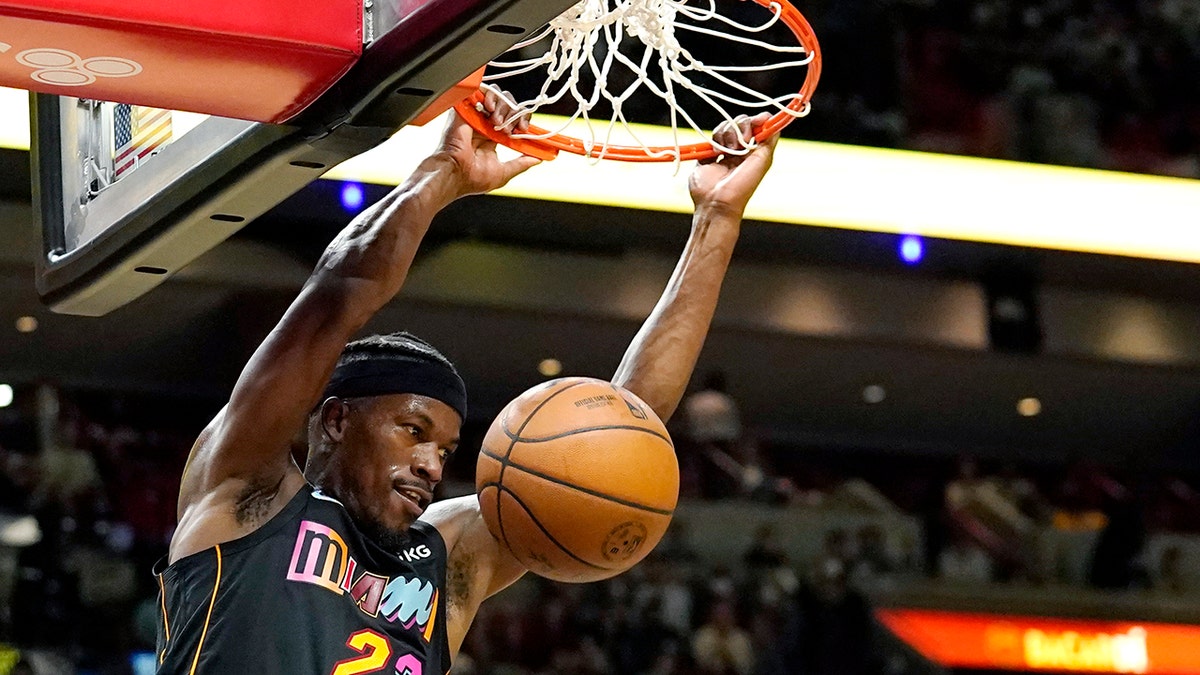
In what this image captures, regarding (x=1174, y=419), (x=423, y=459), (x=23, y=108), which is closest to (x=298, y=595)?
(x=423, y=459)

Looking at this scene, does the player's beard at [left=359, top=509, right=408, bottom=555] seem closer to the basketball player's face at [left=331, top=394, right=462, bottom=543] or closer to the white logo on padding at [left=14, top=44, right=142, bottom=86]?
the basketball player's face at [left=331, top=394, right=462, bottom=543]

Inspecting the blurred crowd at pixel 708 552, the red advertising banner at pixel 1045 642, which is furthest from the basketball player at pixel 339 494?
the red advertising banner at pixel 1045 642

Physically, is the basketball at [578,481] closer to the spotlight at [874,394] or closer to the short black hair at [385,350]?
the short black hair at [385,350]

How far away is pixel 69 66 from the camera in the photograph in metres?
2.10

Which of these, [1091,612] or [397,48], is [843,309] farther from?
[397,48]

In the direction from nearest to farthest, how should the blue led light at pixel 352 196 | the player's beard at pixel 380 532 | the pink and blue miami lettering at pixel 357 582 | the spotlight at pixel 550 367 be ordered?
the pink and blue miami lettering at pixel 357 582, the player's beard at pixel 380 532, the blue led light at pixel 352 196, the spotlight at pixel 550 367

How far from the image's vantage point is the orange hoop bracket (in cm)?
286

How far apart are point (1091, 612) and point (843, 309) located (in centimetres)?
232

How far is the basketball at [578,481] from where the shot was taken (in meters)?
2.75

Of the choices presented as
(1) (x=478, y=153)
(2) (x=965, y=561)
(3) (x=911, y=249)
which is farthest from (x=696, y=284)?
(2) (x=965, y=561)

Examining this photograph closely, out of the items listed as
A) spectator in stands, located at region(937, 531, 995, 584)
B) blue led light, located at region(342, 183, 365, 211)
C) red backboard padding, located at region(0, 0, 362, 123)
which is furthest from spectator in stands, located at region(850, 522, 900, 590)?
red backboard padding, located at region(0, 0, 362, 123)

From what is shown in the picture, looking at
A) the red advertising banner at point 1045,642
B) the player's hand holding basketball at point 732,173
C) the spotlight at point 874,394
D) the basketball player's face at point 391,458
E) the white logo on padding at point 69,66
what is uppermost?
the white logo on padding at point 69,66

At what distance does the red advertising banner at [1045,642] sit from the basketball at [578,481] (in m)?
6.30

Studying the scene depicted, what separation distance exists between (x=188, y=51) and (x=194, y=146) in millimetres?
324
